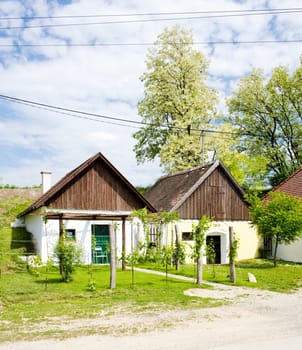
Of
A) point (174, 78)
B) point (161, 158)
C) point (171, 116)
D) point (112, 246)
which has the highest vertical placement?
point (174, 78)

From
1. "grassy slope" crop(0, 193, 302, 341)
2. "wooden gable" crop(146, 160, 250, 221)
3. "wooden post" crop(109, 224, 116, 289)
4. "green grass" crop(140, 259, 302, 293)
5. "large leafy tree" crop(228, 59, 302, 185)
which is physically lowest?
"green grass" crop(140, 259, 302, 293)

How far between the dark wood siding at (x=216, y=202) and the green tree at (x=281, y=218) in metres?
4.62

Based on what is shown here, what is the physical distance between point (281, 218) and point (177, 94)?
60.3 ft

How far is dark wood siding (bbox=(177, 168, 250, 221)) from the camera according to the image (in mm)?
27125

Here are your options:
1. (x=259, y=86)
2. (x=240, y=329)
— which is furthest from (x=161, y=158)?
(x=240, y=329)

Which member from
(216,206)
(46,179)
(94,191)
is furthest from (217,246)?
(46,179)

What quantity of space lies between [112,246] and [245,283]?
5818mm

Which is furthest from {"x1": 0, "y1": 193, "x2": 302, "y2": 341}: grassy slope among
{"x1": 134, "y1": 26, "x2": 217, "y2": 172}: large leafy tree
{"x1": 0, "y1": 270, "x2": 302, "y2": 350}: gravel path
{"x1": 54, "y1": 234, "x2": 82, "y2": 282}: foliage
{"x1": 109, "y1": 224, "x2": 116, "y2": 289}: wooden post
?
{"x1": 134, "y1": 26, "x2": 217, "y2": 172}: large leafy tree

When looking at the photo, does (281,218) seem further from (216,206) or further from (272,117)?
(272,117)

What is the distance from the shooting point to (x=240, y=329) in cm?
988

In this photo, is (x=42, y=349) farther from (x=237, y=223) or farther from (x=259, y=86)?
(x=259, y=86)

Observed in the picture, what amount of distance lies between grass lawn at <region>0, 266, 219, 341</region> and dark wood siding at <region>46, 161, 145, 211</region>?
5807 mm

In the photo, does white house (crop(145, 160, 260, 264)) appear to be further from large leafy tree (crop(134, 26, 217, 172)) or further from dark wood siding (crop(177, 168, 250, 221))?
large leafy tree (crop(134, 26, 217, 172))

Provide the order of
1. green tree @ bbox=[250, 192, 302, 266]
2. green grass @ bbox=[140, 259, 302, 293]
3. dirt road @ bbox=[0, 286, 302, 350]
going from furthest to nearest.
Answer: green tree @ bbox=[250, 192, 302, 266] < green grass @ bbox=[140, 259, 302, 293] < dirt road @ bbox=[0, 286, 302, 350]
